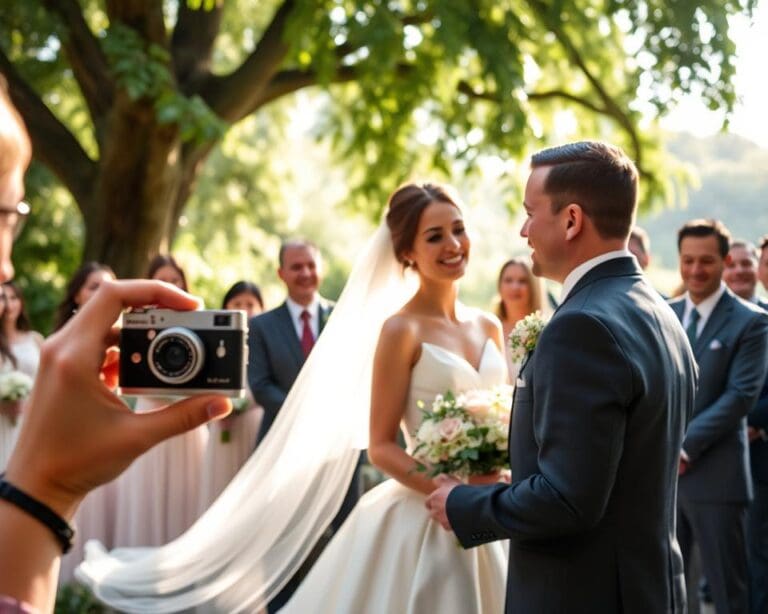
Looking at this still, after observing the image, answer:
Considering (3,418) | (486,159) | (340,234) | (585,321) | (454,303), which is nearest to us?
(585,321)

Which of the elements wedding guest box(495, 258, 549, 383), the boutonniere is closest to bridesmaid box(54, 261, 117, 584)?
wedding guest box(495, 258, 549, 383)

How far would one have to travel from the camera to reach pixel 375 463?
5500mm

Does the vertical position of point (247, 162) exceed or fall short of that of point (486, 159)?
it exceeds it

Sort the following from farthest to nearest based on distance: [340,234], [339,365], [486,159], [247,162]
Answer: [340,234], [247,162], [486,159], [339,365]

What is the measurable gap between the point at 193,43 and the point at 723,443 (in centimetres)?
896

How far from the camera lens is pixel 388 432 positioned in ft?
18.1

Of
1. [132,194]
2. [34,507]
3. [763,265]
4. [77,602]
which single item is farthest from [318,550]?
[34,507]

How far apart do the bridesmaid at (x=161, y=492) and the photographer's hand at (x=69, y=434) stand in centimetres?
765

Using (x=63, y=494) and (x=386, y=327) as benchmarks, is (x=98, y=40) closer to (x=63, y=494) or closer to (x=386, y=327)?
(x=386, y=327)

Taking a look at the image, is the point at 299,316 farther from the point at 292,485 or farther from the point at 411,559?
the point at 411,559

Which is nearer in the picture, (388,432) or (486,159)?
(388,432)

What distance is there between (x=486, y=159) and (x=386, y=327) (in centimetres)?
824

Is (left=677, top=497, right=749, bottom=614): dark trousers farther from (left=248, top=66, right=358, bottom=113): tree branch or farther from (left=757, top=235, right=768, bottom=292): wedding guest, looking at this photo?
(left=248, top=66, right=358, bottom=113): tree branch

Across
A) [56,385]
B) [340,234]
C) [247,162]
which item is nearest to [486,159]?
[56,385]
